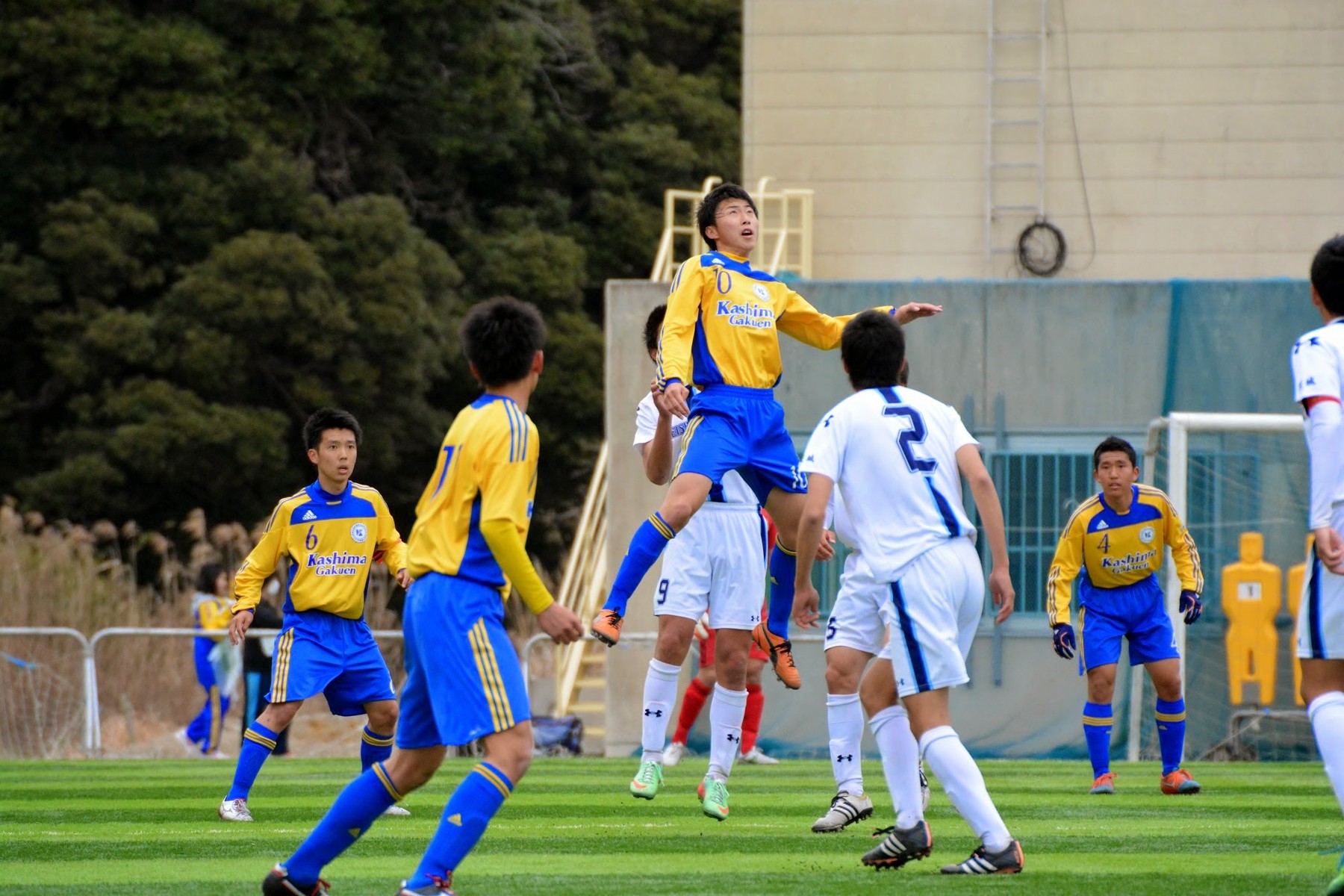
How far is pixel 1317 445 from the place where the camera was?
5.86 meters

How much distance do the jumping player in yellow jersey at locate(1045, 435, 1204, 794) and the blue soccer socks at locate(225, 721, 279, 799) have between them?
15.1 ft

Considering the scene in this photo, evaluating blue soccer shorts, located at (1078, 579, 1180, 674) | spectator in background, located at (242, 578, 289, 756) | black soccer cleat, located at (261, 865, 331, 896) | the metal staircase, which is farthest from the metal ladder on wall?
black soccer cleat, located at (261, 865, 331, 896)

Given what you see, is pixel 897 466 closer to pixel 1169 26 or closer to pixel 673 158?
pixel 1169 26

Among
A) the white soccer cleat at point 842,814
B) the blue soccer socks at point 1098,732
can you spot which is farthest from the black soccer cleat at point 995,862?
the blue soccer socks at point 1098,732

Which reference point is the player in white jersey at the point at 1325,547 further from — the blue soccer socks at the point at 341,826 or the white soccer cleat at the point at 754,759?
the white soccer cleat at the point at 754,759

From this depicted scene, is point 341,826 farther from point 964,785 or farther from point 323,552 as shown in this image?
point 323,552

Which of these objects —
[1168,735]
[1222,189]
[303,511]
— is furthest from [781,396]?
[303,511]

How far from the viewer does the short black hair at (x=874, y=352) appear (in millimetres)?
6703

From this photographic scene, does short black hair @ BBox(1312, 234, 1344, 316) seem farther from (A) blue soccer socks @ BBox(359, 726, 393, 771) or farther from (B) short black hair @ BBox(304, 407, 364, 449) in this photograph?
(B) short black hair @ BBox(304, 407, 364, 449)

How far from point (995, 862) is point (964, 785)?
1.00 ft

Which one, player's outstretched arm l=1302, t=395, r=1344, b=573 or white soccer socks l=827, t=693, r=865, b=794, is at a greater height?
player's outstretched arm l=1302, t=395, r=1344, b=573

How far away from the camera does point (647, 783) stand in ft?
28.1

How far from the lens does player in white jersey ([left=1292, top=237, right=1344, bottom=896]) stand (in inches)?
229

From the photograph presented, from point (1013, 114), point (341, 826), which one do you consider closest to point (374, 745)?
point (341, 826)
